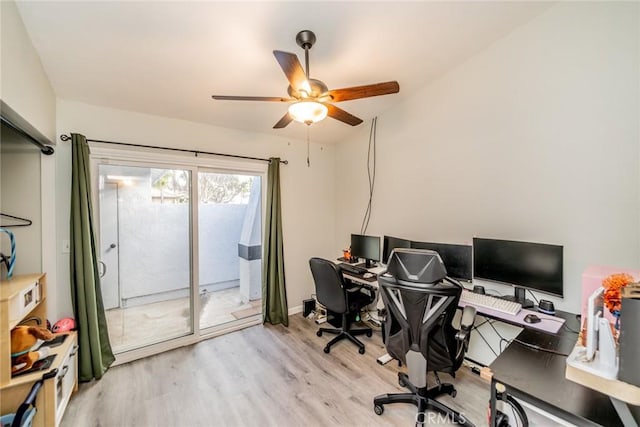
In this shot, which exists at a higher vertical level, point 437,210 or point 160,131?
point 160,131

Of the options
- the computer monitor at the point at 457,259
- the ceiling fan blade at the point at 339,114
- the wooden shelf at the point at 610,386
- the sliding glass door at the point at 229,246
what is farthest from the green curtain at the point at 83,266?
the wooden shelf at the point at 610,386

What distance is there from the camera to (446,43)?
85.4 inches

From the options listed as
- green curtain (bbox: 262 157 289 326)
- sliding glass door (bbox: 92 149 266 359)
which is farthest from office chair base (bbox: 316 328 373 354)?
sliding glass door (bbox: 92 149 266 359)

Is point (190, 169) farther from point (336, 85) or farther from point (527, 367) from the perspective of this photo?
point (527, 367)

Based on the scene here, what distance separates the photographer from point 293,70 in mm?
1553

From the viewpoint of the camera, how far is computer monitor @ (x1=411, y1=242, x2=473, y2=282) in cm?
232

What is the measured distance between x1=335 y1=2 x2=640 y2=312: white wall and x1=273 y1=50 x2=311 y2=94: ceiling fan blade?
168 cm

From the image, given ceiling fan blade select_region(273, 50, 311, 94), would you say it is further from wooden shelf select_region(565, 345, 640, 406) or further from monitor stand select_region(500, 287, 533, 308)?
monitor stand select_region(500, 287, 533, 308)

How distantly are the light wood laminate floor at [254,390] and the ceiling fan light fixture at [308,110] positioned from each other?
218 cm

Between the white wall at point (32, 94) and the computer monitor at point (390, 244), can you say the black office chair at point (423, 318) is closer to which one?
the computer monitor at point (390, 244)

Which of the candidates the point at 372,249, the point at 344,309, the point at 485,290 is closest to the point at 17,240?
the point at 344,309

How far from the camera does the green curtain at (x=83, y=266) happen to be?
2.22 meters

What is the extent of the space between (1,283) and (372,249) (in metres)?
3.23

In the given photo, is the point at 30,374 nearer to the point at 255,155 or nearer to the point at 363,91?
the point at 255,155
